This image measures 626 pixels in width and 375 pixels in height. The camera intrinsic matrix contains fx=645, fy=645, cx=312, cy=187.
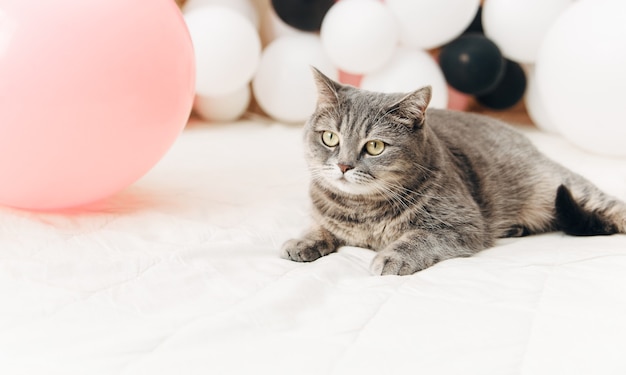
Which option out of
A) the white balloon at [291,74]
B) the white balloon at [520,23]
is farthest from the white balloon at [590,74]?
the white balloon at [291,74]

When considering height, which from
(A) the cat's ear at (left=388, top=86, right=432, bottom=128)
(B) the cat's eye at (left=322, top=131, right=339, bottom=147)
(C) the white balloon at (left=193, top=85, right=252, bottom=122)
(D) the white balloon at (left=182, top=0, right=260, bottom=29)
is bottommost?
(C) the white balloon at (left=193, top=85, right=252, bottom=122)

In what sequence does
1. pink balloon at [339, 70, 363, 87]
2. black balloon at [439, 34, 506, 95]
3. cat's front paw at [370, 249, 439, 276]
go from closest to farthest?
cat's front paw at [370, 249, 439, 276], black balloon at [439, 34, 506, 95], pink balloon at [339, 70, 363, 87]

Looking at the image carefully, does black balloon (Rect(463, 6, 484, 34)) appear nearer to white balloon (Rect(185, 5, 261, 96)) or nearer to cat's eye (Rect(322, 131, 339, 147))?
white balloon (Rect(185, 5, 261, 96))

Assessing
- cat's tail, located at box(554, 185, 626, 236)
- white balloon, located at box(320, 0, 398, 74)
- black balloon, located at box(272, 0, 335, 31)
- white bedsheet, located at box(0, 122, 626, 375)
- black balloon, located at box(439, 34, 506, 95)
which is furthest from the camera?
black balloon, located at box(272, 0, 335, 31)

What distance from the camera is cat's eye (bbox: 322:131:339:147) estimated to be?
4.76ft

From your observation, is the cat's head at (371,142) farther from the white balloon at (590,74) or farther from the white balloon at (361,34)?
the white balloon at (361,34)

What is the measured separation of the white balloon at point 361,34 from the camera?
259cm

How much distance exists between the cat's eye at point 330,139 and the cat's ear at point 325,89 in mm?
75

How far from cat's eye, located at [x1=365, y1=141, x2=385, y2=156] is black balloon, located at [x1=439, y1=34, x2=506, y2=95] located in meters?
1.50

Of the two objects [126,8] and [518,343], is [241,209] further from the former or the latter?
[518,343]

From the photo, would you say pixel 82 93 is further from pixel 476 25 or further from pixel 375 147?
pixel 476 25

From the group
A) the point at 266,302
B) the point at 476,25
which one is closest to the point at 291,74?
A: the point at 476,25

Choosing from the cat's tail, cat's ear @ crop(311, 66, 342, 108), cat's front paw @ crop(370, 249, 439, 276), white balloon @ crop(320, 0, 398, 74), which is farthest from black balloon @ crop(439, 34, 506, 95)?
cat's front paw @ crop(370, 249, 439, 276)

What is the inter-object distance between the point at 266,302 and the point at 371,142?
18.1 inches
